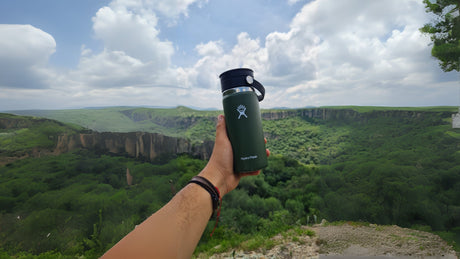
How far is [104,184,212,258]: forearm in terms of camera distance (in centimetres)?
78

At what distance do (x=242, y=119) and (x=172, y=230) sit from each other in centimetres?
79

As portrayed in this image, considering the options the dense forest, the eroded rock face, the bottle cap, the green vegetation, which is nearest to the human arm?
the bottle cap

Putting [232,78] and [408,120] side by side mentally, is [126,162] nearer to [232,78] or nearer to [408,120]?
[232,78]

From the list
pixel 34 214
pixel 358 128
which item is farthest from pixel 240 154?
pixel 358 128

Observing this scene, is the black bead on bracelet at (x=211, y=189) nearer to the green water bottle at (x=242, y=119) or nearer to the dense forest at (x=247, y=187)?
the green water bottle at (x=242, y=119)

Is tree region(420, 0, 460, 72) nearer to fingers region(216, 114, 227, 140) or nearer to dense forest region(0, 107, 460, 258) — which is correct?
dense forest region(0, 107, 460, 258)

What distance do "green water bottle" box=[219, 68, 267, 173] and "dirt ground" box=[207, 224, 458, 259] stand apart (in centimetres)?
620

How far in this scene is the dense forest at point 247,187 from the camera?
1082cm

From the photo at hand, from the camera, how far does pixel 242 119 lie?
1.39m

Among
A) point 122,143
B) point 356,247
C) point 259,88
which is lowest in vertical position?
point 356,247

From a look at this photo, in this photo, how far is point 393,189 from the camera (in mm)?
11758

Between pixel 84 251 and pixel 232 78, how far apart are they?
1881 centimetres

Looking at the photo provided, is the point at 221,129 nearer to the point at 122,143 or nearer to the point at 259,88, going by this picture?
the point at 259,88

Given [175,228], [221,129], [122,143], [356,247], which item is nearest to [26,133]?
[122,143]
